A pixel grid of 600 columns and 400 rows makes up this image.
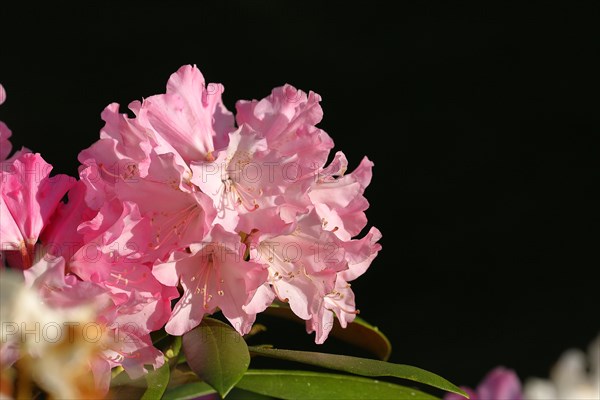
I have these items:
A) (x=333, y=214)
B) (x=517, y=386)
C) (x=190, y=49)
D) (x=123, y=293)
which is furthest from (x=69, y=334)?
(x=190, y=49)

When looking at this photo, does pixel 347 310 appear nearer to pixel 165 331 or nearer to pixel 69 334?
pixel 165 331

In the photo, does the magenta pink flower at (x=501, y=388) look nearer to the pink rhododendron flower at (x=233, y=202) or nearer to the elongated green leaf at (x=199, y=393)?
the pink rhododendron flower at (x=233, y=202)

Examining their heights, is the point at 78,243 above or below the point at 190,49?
above

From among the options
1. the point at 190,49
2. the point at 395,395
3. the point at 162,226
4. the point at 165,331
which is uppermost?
the point at 162,226

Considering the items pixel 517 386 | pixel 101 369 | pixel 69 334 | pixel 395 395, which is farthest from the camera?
pixel 395 395

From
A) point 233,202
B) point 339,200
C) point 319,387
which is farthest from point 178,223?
point 319,387

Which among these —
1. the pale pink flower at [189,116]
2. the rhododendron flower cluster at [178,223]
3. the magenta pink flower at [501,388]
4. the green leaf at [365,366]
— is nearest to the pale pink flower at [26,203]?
the rhododendron flower cluster at [178,223]

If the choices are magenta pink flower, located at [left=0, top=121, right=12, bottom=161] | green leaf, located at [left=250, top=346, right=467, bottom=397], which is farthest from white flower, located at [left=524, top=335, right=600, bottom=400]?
magenta pink flower, located at [left=0, top=121, right=12, bottom=161]
